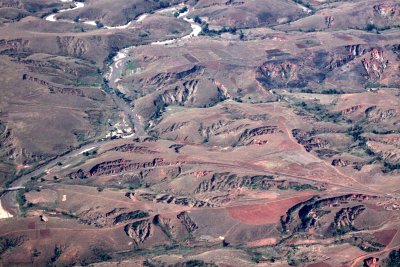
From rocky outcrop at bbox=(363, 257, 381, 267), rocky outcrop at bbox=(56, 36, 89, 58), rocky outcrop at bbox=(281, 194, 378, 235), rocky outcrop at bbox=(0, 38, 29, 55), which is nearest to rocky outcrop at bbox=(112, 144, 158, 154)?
rocky outcrop at bbox=(281, 194, 378, 235)

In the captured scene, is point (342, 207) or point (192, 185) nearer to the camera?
point (342, 207)

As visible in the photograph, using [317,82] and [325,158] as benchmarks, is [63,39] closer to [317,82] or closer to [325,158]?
[317,82]

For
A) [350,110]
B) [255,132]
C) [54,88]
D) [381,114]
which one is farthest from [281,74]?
[54,88]

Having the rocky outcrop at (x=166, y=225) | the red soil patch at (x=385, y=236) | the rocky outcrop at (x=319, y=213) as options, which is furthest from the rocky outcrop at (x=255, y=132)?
the red soil patch at (x=385, y=236)

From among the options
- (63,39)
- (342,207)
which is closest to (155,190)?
(342,207)

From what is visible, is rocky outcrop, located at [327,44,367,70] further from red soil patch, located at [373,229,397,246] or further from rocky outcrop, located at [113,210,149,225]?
rocky outcrop, located at [113,210,149,225]

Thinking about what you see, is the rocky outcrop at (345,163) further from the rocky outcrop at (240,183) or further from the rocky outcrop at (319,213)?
the rocky outcrop at (319,213)
